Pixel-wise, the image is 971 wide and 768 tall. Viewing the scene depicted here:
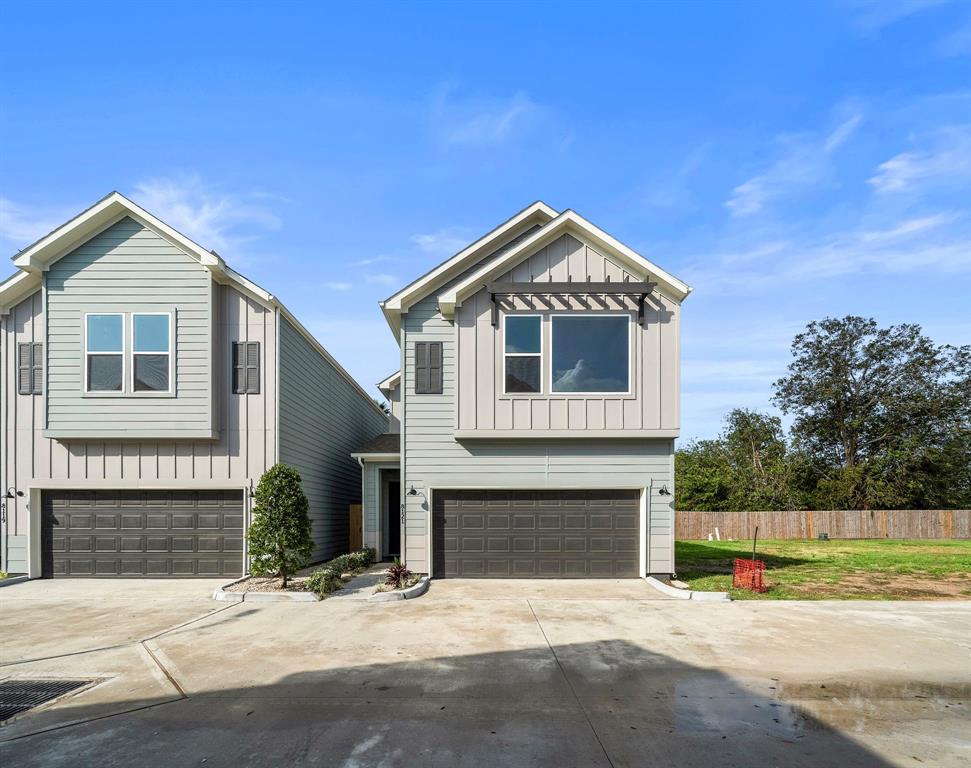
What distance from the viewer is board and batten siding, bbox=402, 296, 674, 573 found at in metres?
13.0

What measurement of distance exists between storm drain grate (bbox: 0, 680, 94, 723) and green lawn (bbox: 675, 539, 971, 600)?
1014 cm

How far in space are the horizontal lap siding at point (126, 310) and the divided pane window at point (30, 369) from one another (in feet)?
2.93

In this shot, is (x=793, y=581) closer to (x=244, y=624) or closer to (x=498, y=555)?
(x=498, y=555)

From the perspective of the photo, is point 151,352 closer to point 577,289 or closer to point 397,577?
point 397,577

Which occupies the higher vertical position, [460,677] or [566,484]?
[566,484]

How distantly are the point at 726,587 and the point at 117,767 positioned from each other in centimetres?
1069

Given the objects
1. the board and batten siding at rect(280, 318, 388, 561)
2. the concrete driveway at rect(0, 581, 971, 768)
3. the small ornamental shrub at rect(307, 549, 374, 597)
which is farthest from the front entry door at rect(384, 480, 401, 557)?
the concrete driveway at rect(0, 581, 971, 768)

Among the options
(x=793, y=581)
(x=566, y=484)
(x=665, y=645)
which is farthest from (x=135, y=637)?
(x=793, y=581)

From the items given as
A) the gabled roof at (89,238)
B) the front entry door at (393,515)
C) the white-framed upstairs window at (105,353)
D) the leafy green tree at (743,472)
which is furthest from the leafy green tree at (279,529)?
the leafy green tree at (743,472)

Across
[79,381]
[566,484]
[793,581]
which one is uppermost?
[79,381]

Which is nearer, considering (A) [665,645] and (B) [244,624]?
(A) [665,645]

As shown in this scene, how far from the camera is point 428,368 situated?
527 inches

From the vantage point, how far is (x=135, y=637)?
27.3 feet

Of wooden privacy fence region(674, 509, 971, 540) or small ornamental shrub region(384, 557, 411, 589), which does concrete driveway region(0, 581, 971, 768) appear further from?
wooden privacy fence region(674, 509, 971, 540)
